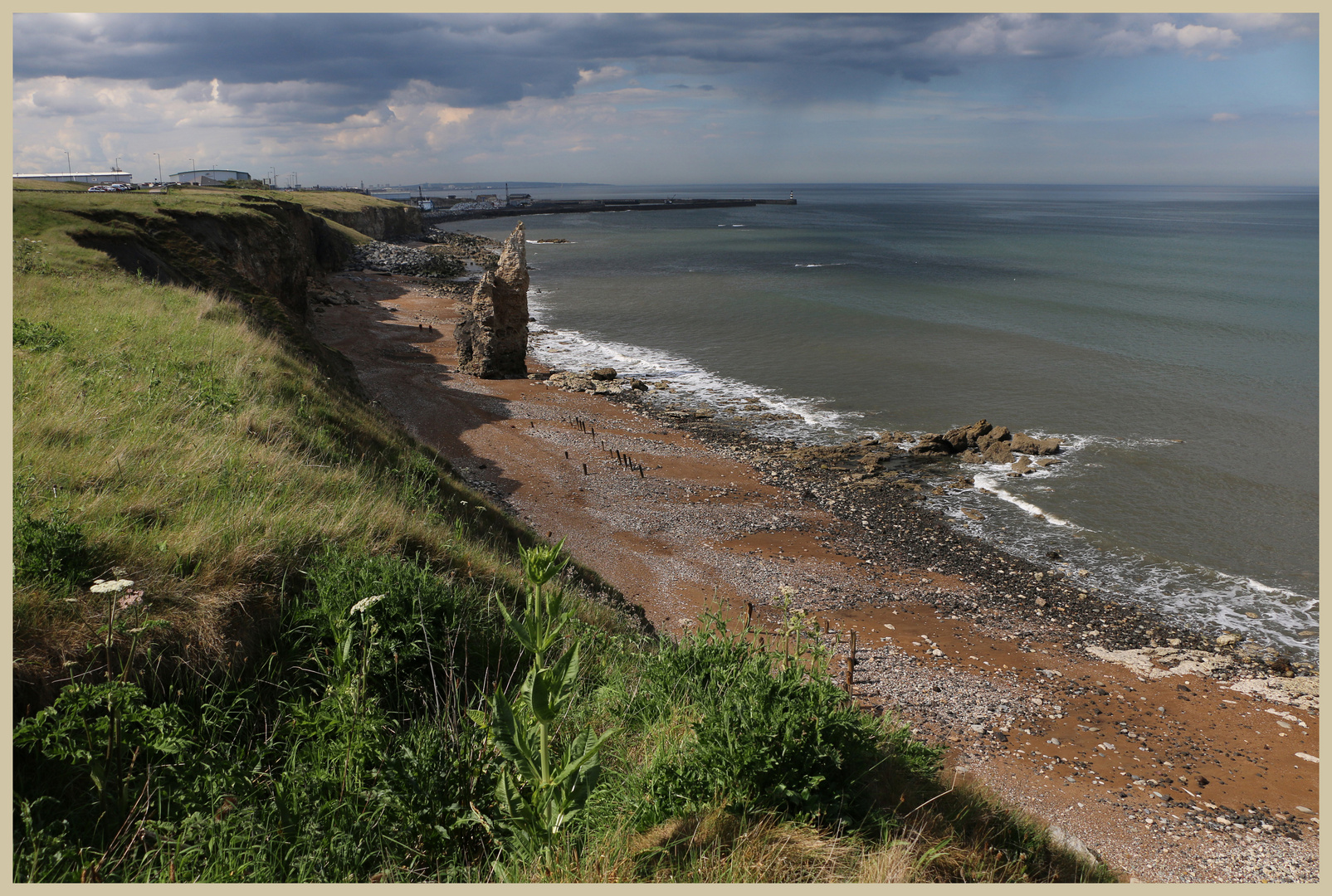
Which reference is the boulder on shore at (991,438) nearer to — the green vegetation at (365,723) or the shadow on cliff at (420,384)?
the shadow on cliff at (420,384)

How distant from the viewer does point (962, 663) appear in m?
13.4

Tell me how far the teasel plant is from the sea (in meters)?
17.2

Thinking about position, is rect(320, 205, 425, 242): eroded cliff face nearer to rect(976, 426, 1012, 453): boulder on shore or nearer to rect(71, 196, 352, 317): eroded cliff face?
rect(71, 196, 352, 317): eroded cliff face

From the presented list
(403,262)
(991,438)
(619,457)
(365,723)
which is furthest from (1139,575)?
(403,262)

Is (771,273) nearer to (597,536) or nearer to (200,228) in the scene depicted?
(200,228)

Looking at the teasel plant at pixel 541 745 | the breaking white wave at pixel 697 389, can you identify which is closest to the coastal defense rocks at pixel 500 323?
the breaking white wave at pixel 697 389

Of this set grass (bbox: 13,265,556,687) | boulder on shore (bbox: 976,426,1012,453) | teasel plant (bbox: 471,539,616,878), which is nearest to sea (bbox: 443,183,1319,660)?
boulder on shore (bbox: 976,426,1012,453)

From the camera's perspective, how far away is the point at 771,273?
243ft

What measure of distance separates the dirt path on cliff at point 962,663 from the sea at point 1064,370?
3.91m

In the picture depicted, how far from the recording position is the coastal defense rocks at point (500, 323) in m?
33.4

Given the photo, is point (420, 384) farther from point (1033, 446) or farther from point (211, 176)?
point (211, 176)

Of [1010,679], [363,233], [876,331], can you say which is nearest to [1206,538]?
[1010,679]

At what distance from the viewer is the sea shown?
742 inches

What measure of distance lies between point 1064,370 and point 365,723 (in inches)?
1548
